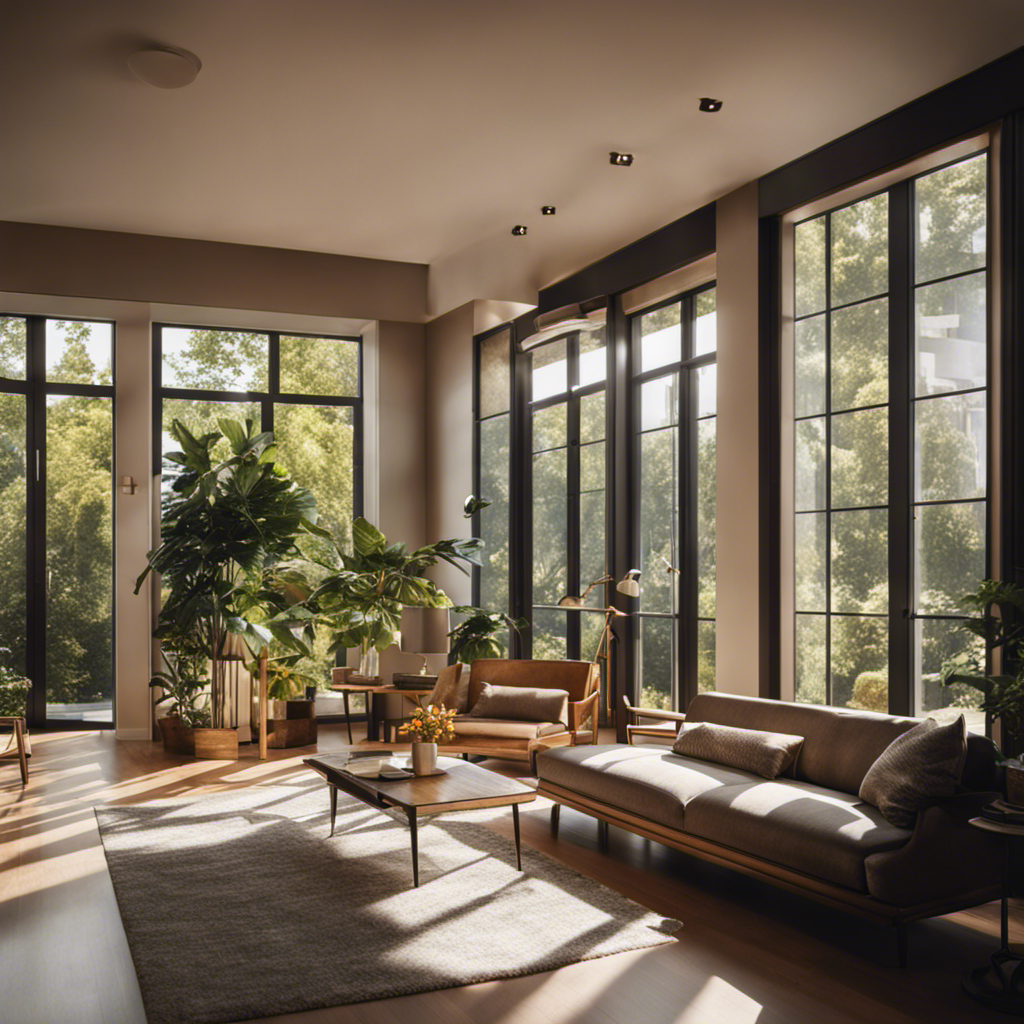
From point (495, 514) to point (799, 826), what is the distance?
5238 mm

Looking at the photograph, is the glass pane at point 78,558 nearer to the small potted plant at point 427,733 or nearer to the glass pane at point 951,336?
the small potted plant at point 427,733

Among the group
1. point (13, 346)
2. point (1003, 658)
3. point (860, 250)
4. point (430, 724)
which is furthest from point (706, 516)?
point (13, 346)

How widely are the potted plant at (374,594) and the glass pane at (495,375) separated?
47.5 inches

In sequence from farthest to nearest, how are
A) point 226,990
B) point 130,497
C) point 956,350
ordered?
point 130,497 → point 956,350 → point 226,990

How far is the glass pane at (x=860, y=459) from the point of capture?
5.22 meters

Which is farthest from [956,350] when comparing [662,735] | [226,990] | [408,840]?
[226,990]

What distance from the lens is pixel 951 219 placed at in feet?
16.0

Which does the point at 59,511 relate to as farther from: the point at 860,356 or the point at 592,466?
the point at 860,356

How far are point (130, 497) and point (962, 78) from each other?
6653 millimetres

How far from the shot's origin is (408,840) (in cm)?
510

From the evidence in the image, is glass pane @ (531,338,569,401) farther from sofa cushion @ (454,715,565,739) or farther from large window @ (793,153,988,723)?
sofa cushion @ (454,715,565,739)

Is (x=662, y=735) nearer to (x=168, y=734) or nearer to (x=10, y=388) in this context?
(x=168, y=734)

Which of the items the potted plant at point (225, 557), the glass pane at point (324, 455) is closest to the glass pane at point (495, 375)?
the glass pane at point (324, 455)

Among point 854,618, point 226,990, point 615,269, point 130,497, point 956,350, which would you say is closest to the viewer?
point 226,990
